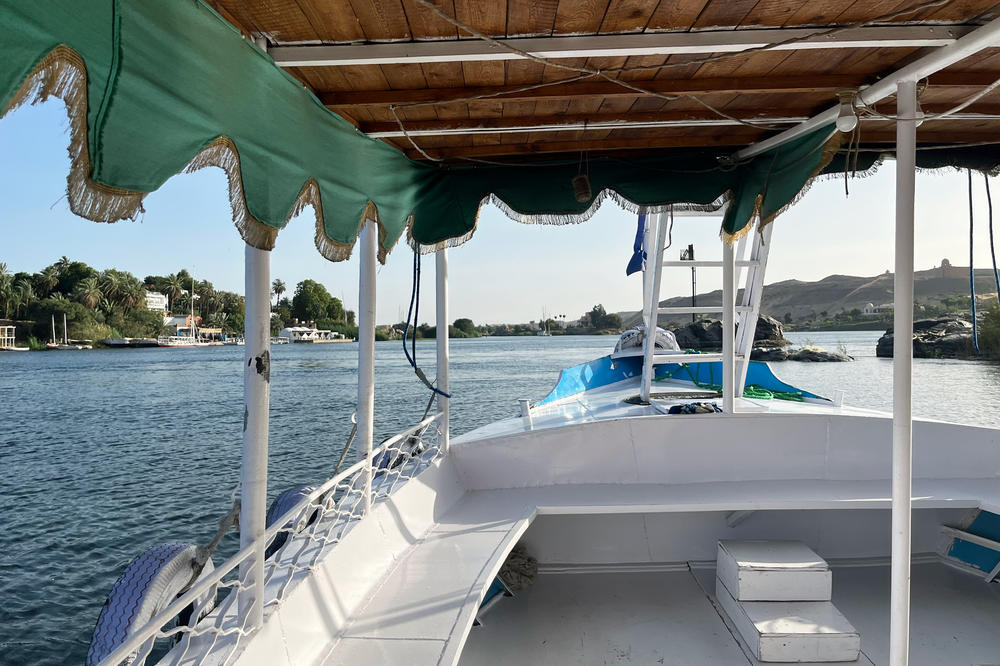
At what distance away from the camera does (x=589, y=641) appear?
312cm

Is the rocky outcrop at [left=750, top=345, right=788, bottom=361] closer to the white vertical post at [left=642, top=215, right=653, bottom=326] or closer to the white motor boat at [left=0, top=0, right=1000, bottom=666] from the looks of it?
the white vertical post at [left=642, top=215, right=653, bottom=326]

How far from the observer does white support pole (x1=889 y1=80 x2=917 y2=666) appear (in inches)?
83.6

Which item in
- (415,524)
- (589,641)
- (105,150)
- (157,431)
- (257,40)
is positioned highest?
(257,40)

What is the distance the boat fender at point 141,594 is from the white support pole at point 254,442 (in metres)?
0.80

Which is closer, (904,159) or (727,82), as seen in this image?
(904,159)

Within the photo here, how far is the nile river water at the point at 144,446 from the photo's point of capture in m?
7.17

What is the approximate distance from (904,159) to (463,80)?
1.64 metres

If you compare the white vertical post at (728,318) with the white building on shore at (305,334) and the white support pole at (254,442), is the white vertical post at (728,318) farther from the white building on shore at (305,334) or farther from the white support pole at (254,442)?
the white building on shore at (305,334)

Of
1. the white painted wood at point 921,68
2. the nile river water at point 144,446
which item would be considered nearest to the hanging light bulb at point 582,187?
the white painted wood at point 921,68

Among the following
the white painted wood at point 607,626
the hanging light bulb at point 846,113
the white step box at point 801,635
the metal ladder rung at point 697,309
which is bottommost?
the white painted wood at point 607,626

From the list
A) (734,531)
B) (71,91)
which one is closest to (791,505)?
(734,531)

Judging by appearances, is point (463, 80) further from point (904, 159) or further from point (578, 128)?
point (904, 159)

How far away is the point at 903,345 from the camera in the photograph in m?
2.15

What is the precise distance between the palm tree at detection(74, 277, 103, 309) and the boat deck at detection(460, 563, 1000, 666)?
64.8 meters
